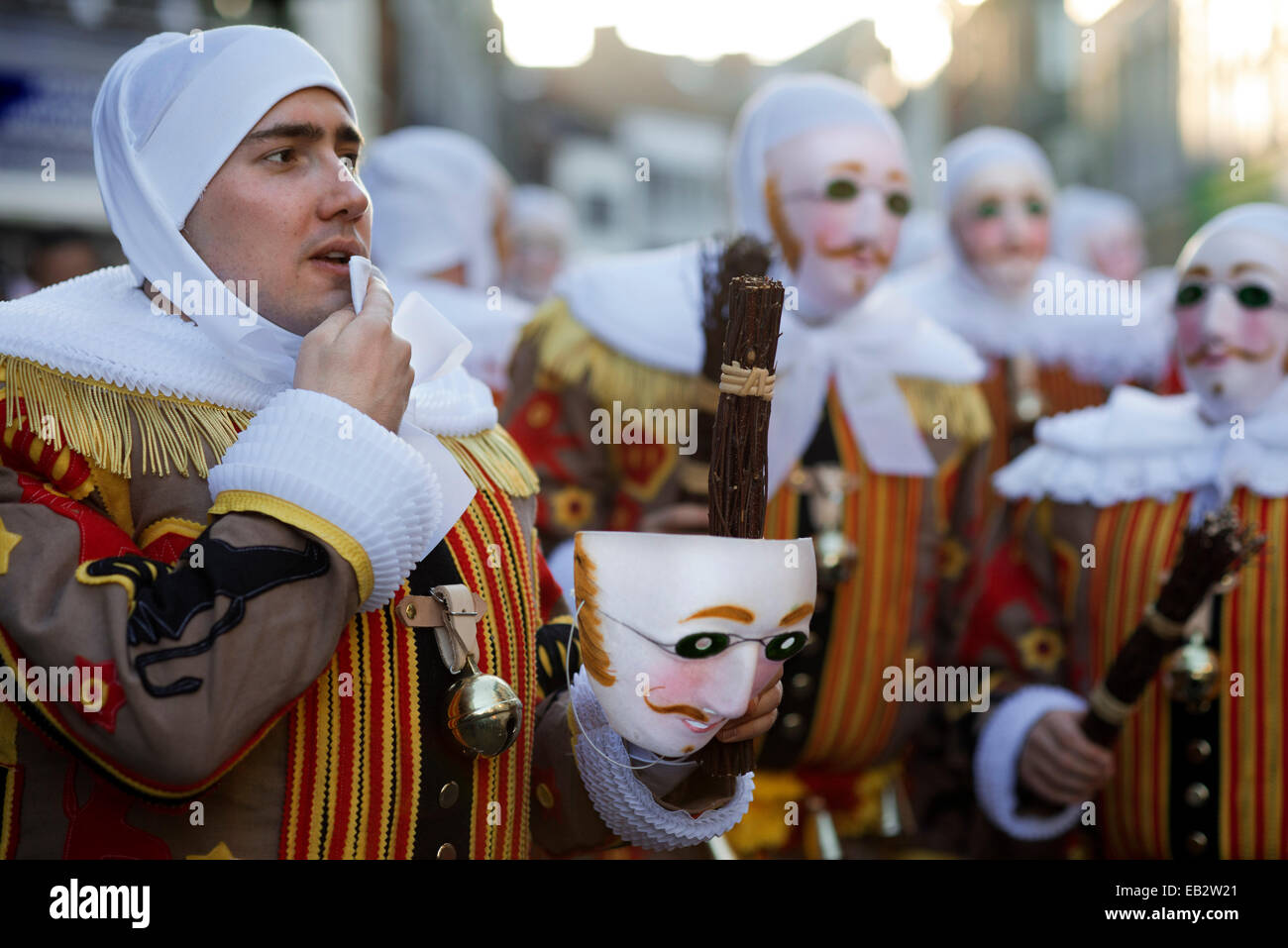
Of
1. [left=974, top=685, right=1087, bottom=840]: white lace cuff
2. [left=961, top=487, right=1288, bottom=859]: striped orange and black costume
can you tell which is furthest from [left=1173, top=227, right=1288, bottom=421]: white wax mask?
[left=974, top=685, right=1087, bottom=840]: white lace cuff

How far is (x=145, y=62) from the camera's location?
1887 millimetres

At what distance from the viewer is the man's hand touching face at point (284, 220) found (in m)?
1.79

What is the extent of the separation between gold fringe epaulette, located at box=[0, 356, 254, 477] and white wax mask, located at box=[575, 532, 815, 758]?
530mm

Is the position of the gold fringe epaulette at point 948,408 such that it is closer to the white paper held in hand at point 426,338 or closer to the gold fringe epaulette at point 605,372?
the gold fringe epaulette at point 605,372

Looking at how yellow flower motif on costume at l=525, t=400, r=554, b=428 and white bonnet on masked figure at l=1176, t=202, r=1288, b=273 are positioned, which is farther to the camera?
yellow flower motif on costume at l=525, t=400, r=554, b=428

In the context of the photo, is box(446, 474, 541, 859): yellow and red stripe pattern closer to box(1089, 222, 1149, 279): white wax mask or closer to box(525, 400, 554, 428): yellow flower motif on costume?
box(525, 400, 554, 428): yellow flower motif on costume

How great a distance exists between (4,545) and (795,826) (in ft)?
7.64

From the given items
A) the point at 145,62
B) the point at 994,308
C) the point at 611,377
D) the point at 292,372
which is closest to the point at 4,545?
the point at 292,372

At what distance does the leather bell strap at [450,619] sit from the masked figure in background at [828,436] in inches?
56.8

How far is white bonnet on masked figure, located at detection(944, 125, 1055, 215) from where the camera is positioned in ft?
16.8

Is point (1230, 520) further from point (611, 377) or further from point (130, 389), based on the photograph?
point (130, 389)

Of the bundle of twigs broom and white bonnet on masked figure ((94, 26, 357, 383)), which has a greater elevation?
white bonnet on masked figure ((94, 26, 357, 383))

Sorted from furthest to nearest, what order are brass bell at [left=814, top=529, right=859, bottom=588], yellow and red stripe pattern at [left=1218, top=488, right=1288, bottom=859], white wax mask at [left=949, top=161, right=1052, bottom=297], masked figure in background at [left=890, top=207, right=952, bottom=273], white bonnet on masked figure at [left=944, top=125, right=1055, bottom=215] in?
1. masked figure in background at [left=890, top=207, right=952, bottom=273]
2. white bonnet on masked figure at [left=944, top=125, right=1055, bottom=215]
3. white wax mask at [left=949, top=161, right=1052, bottom=297]
4. brass bell at [left=814, top=529, right=859, bottom=588]
5. yellow and red stripe pattern at [left=1218, top=488, right=1288, bottom=859]

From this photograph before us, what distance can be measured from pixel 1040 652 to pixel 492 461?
70.6 inches
